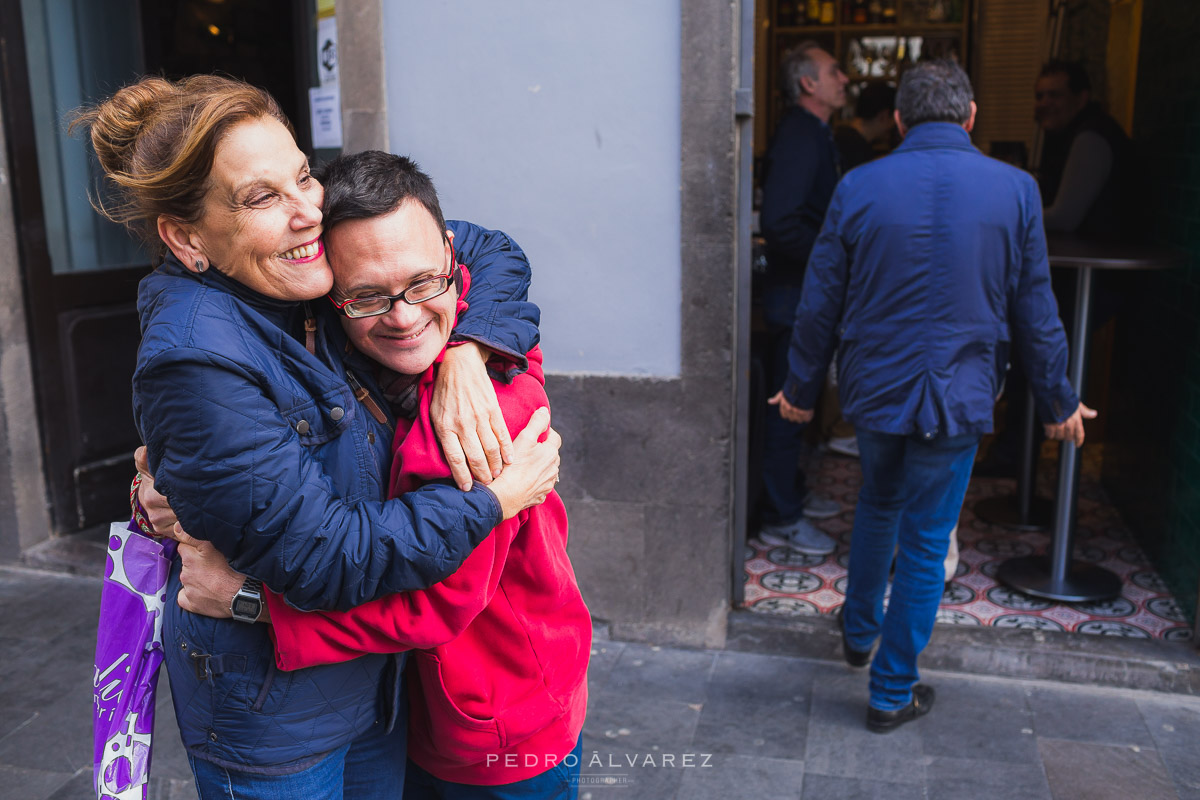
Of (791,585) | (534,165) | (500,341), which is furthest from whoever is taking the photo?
(791,585)

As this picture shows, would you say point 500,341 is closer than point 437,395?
No

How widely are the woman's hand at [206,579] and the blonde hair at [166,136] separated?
48 cm

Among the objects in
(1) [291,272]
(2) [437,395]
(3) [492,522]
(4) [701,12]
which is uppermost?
(4) [701,12]

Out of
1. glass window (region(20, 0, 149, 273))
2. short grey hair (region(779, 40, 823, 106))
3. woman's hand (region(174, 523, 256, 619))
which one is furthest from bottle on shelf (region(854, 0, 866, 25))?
woman's hand (region(174, 523, 256, 619))

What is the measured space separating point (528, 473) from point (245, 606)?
1.49 feet

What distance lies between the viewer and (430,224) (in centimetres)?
159

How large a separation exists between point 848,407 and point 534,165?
1355mm

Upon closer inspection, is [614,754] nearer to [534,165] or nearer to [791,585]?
[791,585]

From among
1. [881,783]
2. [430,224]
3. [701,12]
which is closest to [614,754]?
[881,783]

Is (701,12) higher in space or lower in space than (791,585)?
higher

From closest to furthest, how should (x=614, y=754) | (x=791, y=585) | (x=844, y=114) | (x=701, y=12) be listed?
(x=614, y=754)
(x=701, y=12)
(x=791, y=585)
(x=844, y=114)

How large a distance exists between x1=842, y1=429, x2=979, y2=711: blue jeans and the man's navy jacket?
9cm

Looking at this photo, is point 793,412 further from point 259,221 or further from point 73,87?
point 73,87

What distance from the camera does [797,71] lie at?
458cm
